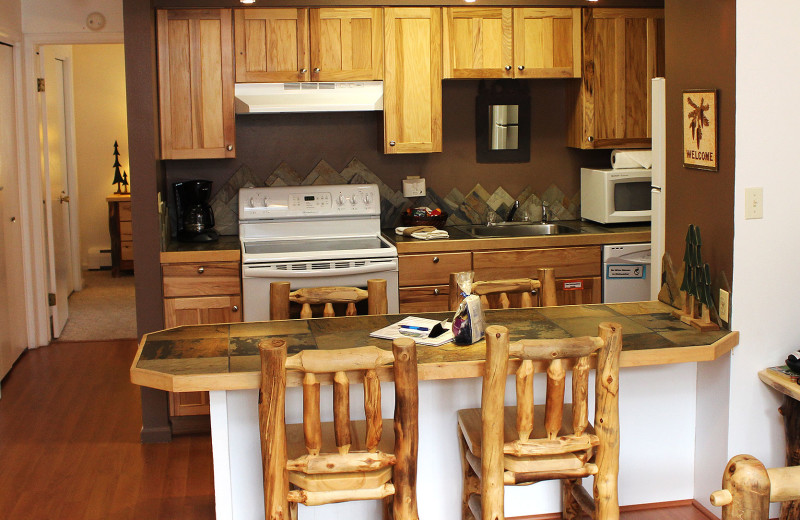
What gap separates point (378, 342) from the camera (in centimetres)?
291

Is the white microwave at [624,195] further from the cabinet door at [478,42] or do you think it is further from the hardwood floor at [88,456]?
the hardwood floor at [88,456]

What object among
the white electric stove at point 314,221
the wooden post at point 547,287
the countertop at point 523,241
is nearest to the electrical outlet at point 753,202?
the wooden post at point 547,287

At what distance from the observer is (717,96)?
3092 millimetres

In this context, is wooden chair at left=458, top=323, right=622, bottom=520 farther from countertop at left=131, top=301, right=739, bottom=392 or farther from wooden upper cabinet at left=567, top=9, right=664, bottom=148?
wooden upper cabinet at left=567, top=9, right=664, bottom=148

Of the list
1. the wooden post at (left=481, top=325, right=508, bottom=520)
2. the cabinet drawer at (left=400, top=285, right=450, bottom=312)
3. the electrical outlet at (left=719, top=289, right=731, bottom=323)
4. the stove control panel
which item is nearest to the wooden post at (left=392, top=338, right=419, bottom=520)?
the wooden post at (left=481, top=325, right=508, bottom=520)

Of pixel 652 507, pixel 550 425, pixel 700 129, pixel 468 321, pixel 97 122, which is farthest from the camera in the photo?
pixel 97 122

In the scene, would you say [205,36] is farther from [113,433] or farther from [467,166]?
[113,433]

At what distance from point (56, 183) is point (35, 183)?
70 centimetres

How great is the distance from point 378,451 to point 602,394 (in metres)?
0.68

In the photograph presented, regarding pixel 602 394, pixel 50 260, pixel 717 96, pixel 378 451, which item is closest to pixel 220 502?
pixel 378 451

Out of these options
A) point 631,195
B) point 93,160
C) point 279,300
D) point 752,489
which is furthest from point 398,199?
point 93,160

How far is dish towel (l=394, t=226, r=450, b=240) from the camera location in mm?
4812

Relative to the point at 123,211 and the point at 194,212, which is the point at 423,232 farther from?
the point at 123,211

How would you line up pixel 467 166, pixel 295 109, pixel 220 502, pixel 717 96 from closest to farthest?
pixel 220 502 < pixel 717 96 < pixel 295 109 < pixel 467 166
